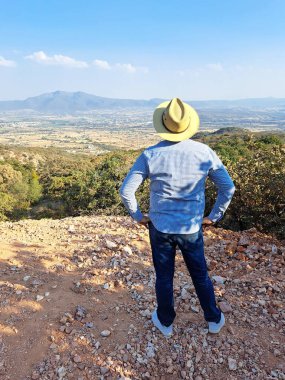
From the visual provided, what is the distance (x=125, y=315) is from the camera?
328 centimetres

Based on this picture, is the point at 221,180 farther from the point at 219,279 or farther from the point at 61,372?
the point at 61,372

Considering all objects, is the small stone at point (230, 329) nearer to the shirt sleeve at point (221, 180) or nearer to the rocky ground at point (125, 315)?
the rocky ground at point (125, 315)

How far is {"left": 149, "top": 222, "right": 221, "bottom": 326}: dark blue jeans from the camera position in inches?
102

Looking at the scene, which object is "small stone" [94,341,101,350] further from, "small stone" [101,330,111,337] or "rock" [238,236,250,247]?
"rock" [238,236,250,247]

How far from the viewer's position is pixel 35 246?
503cm

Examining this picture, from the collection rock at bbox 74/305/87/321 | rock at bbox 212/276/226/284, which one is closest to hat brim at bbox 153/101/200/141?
rock at bbox 74/305/87/321

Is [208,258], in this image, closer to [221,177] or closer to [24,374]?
[221,177]

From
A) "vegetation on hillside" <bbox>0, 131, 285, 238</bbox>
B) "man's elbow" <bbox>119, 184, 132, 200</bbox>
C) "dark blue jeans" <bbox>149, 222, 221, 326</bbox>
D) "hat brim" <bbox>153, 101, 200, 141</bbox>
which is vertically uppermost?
"hat brim" <bbox>153, 101, 200, 141</bbox>

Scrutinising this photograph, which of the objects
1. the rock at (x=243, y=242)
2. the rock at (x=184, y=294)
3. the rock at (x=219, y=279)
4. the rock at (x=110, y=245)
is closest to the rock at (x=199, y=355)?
the rock at (x=184, y=294)

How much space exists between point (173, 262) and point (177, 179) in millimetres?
720

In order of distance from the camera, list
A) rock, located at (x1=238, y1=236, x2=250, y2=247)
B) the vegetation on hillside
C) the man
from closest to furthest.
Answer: the man < rock, located at (x1=238, y1=236, x2=250, y2=247) < the vegetation on hillside

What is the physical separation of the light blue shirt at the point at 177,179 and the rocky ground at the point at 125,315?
1154 millimetres

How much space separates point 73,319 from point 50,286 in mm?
723

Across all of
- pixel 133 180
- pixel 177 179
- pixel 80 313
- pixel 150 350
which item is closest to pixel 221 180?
pixel 177 179
